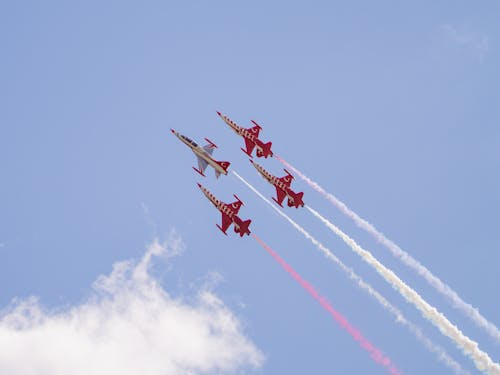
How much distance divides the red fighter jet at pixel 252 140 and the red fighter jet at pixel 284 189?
10.3 feet

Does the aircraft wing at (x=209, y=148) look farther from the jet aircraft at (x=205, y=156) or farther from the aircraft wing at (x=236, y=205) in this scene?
the aircraft wing at (x=236, y=205)

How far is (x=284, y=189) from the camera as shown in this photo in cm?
11888

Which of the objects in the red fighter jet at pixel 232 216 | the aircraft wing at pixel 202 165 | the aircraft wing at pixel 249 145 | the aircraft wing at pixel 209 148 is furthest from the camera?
the aircraft wing at pixel 249 145

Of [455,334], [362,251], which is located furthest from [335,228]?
[455,334]

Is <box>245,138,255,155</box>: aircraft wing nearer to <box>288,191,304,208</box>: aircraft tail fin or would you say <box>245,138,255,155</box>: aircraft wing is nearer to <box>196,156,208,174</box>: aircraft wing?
<box>196,156,208,174</box>: aircraft wing

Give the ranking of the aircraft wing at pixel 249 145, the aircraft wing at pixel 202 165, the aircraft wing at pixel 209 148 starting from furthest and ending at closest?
the aircraft wing at pixel 249 145, the aircraft wing at pixel 209 148, the aircraft wing at pixel 202 165

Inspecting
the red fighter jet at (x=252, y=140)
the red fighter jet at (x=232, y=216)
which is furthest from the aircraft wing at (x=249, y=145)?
the red fighter jet at (x=232, y=216)

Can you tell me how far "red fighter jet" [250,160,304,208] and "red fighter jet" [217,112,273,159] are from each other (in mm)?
3145

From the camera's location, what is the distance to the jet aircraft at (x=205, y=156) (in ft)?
389

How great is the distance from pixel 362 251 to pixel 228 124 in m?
28.9

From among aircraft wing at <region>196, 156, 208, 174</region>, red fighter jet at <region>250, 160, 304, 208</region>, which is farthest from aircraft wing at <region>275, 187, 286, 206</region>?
aircraft wing at <region>196, 156, 208, 174</region>

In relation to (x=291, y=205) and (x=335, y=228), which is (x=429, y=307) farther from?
(x=291, y=205)

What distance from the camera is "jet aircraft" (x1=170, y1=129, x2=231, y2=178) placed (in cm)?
11856

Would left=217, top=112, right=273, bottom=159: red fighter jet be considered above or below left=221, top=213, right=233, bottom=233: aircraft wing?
above
